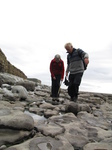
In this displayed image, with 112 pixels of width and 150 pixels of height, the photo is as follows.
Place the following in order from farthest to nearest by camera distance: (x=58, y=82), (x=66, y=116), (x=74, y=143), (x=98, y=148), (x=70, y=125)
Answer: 1. (x=58, y=82)
2. (x=66, y=116)
3. (x=70, y=125)
4. (x=74, y=143)
5. (x=98, y=148)

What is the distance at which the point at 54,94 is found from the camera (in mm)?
7949

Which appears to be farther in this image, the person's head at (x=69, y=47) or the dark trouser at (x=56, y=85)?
the dark trouser at (x=56, y=85)

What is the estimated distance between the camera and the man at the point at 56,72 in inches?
297

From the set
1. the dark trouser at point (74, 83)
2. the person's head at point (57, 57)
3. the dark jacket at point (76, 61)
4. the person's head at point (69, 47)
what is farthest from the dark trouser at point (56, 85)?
the person's head at point (69, 47)

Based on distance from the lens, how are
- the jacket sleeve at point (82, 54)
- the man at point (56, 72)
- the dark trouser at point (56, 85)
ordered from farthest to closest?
the dark trouser at point (56, 85)
the man at point (56, 72)
the jacket sleeve at point (82, 54)

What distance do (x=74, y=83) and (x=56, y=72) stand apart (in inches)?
53.1

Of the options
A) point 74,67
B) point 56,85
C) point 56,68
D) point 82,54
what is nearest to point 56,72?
point 56,68

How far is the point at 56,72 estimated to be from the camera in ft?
25.5

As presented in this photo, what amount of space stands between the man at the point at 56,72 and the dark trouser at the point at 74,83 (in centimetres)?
86

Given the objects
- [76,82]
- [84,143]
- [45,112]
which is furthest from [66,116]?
[76,82]

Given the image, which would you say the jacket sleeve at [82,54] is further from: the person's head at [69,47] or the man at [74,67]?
the person's head at [69,47]

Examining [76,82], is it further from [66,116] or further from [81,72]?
[66,116]

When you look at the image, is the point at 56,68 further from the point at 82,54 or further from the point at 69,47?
the point at 82,54

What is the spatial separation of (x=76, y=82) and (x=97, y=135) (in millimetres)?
3901
